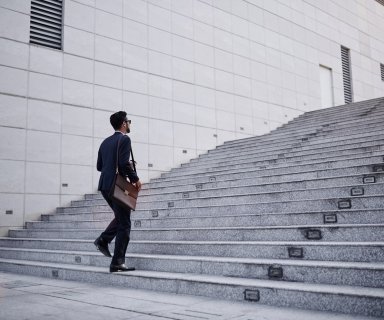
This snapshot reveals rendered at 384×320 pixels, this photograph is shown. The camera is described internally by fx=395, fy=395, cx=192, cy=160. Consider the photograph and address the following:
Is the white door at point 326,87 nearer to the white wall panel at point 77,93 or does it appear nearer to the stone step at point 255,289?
the white wall panel at point 77,93

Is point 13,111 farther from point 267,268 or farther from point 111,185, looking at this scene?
point 267,268

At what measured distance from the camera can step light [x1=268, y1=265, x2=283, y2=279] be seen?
3.98 meters

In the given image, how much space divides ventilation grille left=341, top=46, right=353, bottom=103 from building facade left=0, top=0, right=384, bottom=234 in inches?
30.9

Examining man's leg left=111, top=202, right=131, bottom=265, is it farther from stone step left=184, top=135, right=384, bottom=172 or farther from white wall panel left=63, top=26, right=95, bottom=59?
white wall panel left=63, top=26, right=95, bottom=59

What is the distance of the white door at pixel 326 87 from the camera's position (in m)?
19.1

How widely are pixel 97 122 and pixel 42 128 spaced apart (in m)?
1.58

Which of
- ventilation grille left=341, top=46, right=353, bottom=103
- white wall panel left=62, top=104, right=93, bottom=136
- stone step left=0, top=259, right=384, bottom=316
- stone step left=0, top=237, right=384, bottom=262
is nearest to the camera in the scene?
stone step left=0, top=259, right=384, bottom=316

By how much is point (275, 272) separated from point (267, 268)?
0.10 metres

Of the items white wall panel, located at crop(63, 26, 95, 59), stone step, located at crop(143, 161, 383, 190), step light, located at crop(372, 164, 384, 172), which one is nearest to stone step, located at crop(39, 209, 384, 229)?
stone step, located at crop(143, 161, 383, 190)

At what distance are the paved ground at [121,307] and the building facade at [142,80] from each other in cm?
536

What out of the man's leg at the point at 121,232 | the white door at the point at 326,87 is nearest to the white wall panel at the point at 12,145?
the man's leg at the point at 121,232

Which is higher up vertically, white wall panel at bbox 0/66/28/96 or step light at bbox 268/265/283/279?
white wall panel at bbox 0/66/28/96

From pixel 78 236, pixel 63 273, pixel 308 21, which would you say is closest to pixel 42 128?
pixel 78 236

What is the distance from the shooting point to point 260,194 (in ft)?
21.3
